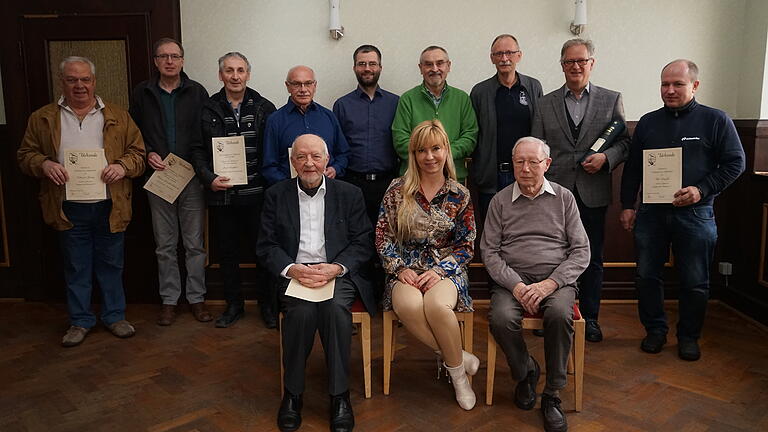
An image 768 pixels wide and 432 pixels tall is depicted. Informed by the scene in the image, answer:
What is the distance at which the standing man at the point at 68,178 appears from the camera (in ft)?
11.4

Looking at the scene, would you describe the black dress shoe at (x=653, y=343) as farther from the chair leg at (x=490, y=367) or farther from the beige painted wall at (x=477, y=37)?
the beige painted wall at (x=477, y=37)

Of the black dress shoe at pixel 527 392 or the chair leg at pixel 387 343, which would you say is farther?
the chair leg at pixel 387 343

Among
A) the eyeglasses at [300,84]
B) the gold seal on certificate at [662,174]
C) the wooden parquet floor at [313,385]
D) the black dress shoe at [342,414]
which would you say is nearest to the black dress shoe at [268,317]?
the wooden parquet floor at [313,385]

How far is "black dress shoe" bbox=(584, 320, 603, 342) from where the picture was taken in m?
3.49

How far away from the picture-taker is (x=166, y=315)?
12.8ft

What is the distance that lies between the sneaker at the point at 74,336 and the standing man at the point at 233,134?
80cm

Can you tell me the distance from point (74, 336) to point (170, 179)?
1.11 m

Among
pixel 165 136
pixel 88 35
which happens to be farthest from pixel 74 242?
pixel 88 35

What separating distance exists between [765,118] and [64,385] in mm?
4568

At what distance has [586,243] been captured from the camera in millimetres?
2734

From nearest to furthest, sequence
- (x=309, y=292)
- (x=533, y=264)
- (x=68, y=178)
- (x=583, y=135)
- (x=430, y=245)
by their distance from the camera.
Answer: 1. (x=309, y=292)
2. (x=533, y=264)
3. (x=430, y=245)
4. (x=583, y=135)
5. (x=68, y=178)

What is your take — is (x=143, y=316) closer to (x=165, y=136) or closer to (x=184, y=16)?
(x=165, y=136)

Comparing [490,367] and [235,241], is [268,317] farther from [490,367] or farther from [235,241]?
[490,367]

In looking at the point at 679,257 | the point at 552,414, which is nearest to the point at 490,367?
the point at 552,414
